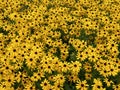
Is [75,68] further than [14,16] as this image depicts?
No

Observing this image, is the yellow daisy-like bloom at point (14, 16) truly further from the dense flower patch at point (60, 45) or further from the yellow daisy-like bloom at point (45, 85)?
the yellow daisy-like bloom at point (45, 85)

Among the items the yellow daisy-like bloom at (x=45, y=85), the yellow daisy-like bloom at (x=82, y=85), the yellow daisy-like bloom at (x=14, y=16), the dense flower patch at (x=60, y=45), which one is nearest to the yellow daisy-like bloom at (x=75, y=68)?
the dense flower patch at (x=60, y=45)

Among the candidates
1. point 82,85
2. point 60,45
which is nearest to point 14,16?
point 60,45

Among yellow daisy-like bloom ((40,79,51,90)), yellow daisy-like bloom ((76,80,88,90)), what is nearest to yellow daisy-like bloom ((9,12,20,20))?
yellow daisy-like bloom ((40,79,51,90))

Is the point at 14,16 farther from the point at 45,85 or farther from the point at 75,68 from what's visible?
the point at 45,85

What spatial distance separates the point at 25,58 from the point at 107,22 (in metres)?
3.85

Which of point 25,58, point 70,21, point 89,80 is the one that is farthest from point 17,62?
point 70,21

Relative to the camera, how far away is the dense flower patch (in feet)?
34.8

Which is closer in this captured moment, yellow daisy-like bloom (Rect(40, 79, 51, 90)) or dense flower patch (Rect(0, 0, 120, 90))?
yellow daisy-like bloom (Rect(40, 79, 51, 90))

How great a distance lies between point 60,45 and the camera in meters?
12.3

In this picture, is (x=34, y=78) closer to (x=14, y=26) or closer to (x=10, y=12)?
(x=14, y=26)

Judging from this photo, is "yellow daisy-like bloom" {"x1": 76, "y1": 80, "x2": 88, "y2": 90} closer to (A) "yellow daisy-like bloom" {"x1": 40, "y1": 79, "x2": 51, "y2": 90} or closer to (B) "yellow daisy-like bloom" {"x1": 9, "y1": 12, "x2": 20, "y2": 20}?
(A) "yellow daisy-like bloom" {"x1": 40, "y1": 79, "x2": 51, "y2": 90}

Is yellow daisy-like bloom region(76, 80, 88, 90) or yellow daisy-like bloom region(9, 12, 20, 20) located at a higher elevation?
yellow daisy-like bloom region(9, 12, 20, 20)

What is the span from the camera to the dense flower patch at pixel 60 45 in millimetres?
10617
